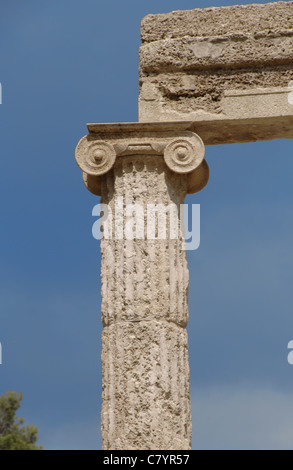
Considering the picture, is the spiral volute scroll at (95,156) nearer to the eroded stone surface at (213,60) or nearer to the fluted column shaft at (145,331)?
the fluted column shaft at (145,331)

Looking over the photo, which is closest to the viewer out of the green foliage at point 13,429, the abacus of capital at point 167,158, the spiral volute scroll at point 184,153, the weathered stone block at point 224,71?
the abacus of capital at point 167,158

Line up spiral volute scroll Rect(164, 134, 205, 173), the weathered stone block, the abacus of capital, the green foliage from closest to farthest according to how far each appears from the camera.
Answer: the abacus of capital → spiral volute scroll Rect(164, 134, 205, 173) → the weathered stone block → the green foliage

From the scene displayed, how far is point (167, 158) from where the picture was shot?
32.1 ft

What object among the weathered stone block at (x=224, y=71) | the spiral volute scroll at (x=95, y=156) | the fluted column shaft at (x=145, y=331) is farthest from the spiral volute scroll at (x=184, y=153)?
the spiral volute scroll at (x=95, y=156)

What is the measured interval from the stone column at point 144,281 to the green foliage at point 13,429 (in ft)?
50.5

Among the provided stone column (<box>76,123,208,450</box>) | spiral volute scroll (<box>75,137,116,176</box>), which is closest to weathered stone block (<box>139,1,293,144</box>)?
stone column (<box>76,123,208,450</box>)

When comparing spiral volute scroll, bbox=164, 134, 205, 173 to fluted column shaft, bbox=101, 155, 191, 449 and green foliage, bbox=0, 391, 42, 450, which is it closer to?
fluted column shaft, bbox=101, 155, 191, 449

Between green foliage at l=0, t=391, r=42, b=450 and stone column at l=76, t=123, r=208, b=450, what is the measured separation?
15384mm

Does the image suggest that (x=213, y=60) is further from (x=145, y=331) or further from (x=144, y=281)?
(x=145, y=331)

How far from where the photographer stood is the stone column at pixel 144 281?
902 centimetres

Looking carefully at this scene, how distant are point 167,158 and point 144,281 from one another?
138 cm

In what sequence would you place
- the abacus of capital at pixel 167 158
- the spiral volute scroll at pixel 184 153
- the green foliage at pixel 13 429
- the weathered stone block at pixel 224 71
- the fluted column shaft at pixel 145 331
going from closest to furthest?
1. the fluted column shaft at pixel 145 331
2. the abacus of capital at pixel 167 158
3. the spiral volute scroll at pixel 184 153
4. the weathered stone block at pixel 224 71
5. the green foliage at pixel 13 429

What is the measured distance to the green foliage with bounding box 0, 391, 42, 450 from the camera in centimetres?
2411
